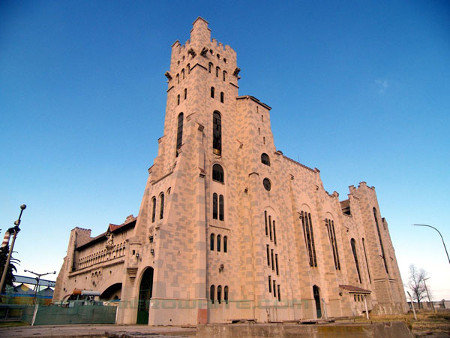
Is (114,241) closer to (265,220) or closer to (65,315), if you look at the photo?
(65,315)

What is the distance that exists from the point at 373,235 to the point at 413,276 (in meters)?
53.6

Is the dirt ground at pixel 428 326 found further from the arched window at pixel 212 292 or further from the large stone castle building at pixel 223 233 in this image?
the arched window at pixel 212 292

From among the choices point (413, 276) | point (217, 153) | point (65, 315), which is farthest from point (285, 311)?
point (413, 276)

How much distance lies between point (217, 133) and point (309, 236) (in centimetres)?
1993

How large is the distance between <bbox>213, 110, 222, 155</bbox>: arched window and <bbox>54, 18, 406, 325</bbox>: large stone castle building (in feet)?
0.52

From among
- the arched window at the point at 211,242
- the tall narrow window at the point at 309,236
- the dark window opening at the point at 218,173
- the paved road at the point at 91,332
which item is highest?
the dark window opening at the point at 218,173

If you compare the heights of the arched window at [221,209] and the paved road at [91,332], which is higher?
the arched window at [221,209]

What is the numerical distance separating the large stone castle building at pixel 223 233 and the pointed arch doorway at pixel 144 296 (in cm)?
11

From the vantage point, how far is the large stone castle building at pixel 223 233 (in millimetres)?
28812

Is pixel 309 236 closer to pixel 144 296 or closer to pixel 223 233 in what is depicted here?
pixel 223 233

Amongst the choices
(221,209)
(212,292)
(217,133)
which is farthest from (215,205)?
(217,133)

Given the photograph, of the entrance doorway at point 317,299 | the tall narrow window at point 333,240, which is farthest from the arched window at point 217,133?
the tall narrow window at point 333,240

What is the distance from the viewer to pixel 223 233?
32.3 m

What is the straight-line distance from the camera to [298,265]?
38438mm
